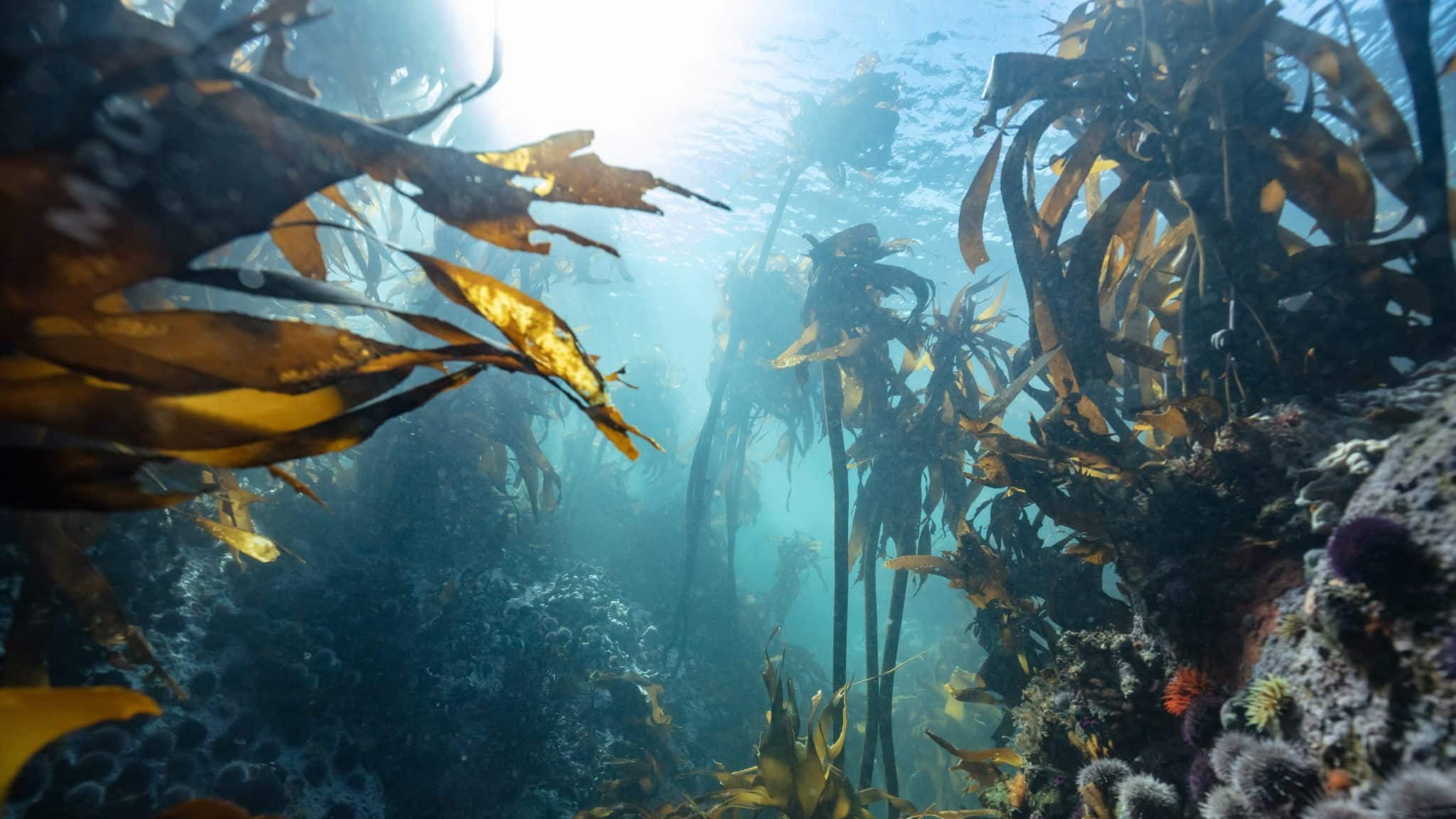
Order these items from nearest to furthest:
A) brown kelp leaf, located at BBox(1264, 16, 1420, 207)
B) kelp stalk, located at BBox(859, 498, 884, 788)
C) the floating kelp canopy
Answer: the floating kelp canopy
brown kelp leaf, located at BBox(1264, 16, 1420, 207)
kelp stalk, located at BBox(859, 498, 884, 788)

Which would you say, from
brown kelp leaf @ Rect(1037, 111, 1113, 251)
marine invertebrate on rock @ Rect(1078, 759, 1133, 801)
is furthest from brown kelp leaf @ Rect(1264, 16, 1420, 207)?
→ marine invertebrate on rock @ Rect(1078, 759, 1133, 801)

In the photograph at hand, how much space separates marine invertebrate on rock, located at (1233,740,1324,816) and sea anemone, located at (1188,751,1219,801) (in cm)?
21

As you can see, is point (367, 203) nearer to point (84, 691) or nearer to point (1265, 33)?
point (84, 691)

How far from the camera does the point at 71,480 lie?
1.02 m

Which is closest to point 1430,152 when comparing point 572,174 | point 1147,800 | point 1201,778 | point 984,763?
point 1201,778

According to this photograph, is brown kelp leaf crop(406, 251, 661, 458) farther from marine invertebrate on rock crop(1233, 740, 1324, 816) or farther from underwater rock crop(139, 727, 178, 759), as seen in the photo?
underwater rock crop(139, 727, 178, 759)

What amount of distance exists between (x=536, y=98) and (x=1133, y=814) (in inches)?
492

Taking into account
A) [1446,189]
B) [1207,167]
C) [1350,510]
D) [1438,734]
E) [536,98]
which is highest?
[536,98]

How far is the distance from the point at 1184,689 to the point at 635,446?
7.46 feet

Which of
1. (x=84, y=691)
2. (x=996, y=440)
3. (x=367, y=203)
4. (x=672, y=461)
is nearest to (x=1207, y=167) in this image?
(x=996, y=440)

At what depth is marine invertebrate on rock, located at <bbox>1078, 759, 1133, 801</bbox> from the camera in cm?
194

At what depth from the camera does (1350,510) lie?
5.08ft

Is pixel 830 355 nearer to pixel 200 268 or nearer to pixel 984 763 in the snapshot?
pixel 984 763

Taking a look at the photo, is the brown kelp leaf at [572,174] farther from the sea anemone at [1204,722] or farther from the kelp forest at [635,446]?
the sea anemone at [1204,722]
